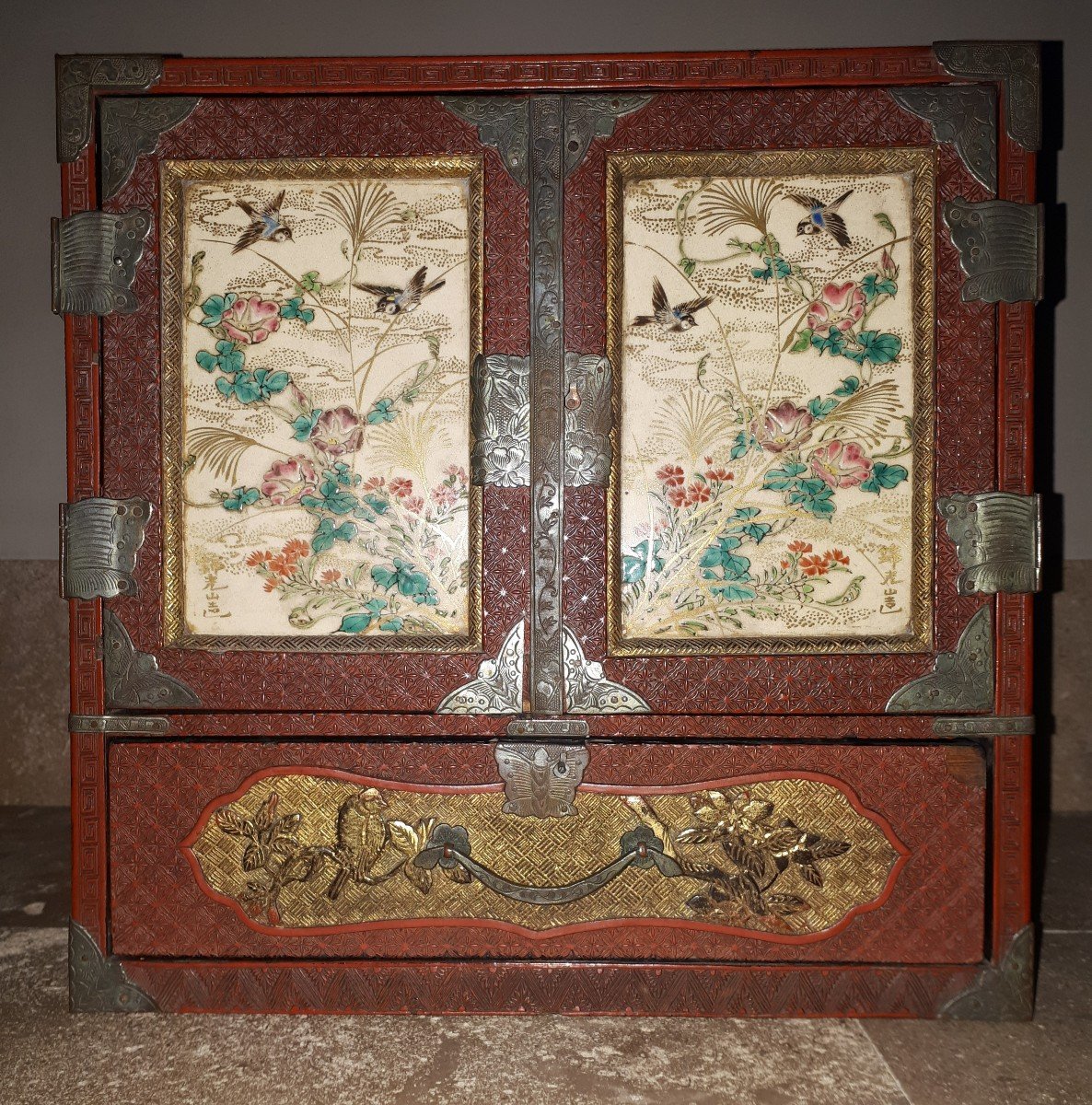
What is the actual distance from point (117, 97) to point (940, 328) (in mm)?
1834

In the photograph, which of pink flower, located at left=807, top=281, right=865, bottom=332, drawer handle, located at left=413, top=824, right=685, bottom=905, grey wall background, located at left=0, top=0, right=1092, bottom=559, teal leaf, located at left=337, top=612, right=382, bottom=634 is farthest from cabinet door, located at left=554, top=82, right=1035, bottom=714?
grey wall background, located at left=0, top=0, right=1092, bottom=559

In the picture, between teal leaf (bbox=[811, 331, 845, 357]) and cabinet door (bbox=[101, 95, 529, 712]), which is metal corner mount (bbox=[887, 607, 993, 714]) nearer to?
teal leaf (bbox=[811, 331, 845, 357])

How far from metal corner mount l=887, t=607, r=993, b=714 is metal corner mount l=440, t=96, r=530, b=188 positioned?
1.35 meters

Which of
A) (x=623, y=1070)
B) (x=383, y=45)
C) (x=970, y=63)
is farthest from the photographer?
(x=383, y=45)

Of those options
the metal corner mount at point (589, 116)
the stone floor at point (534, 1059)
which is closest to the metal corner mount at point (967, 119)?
the metal corner mount at point (589, 116)

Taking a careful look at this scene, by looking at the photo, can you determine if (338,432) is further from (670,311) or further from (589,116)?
(589,116)

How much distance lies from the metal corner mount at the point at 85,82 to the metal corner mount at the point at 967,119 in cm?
162

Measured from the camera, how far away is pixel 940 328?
1.95m

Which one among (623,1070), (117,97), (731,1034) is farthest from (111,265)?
(731,1034)

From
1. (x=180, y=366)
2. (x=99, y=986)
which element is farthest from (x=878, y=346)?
(x=99, y=986)

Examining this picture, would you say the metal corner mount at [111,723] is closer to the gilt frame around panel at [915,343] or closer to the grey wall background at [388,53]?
the gilt frame around panel at [915,343]

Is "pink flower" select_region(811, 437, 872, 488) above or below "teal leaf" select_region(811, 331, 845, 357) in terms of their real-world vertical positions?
below

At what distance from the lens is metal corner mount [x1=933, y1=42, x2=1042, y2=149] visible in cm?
191

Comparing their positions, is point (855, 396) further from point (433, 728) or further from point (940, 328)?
point (433, 728)
